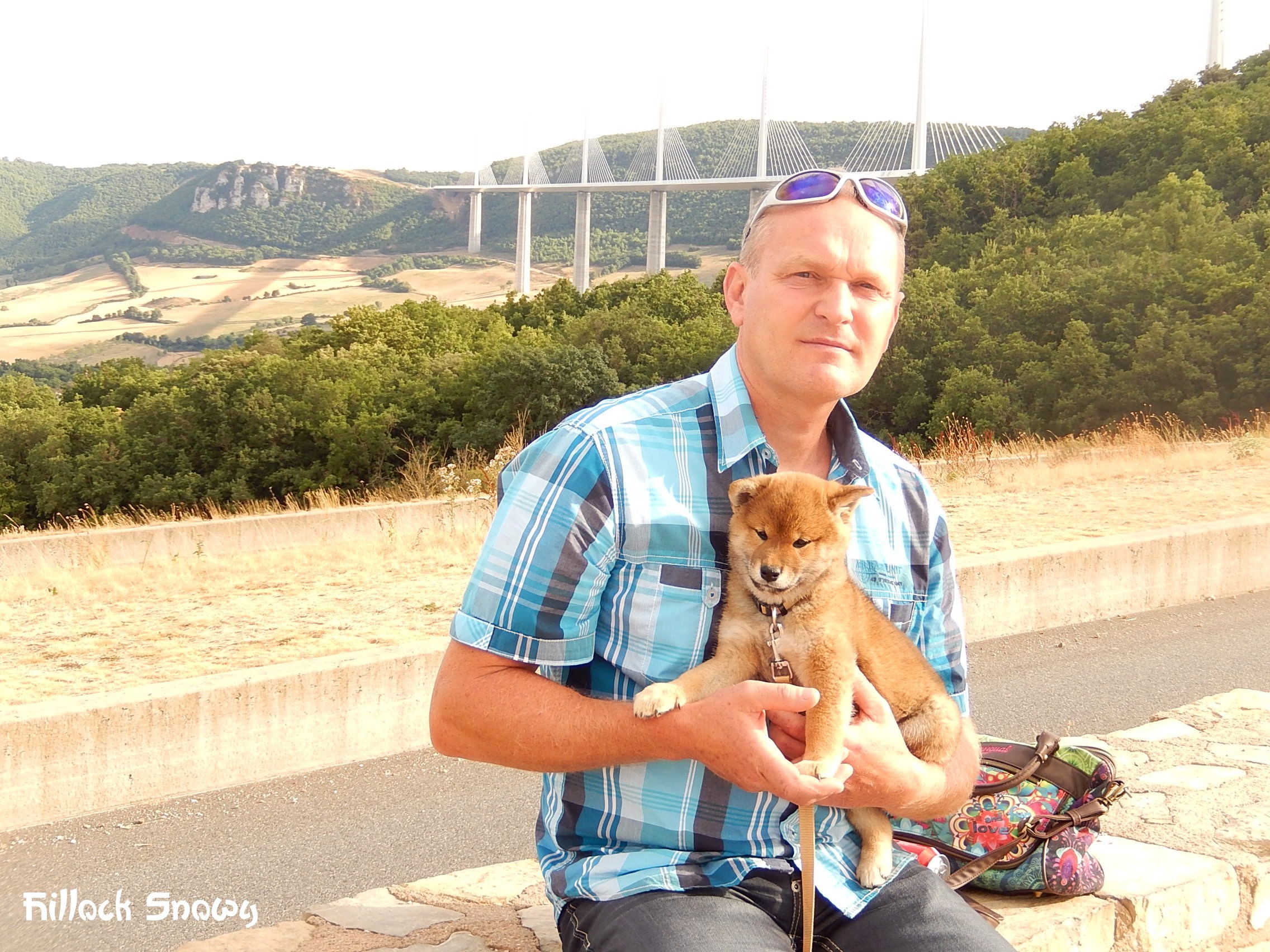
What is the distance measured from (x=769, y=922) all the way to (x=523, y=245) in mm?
89783

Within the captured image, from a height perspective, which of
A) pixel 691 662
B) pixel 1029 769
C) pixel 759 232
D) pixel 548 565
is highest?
pixel 759 232

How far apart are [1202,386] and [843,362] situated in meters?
26.2

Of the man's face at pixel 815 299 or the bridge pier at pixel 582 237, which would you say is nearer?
the man's face at pixel 815 299

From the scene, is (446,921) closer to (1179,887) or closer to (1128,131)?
(1179,887)

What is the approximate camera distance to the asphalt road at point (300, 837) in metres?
3.92

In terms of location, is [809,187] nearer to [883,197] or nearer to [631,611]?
[883,197]

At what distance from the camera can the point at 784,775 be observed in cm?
187

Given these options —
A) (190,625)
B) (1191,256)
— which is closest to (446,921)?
(190,625)

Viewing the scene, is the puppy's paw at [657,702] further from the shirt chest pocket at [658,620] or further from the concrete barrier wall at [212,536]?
the concrete barrier wall at [212,536]

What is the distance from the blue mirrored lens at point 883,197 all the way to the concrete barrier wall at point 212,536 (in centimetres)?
1017

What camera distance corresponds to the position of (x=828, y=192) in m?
2.22

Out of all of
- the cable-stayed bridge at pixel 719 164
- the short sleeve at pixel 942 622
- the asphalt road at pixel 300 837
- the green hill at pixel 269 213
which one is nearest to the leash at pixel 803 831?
the short sleeve at pixel 942 622

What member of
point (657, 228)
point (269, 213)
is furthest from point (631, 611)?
point (269, 213)

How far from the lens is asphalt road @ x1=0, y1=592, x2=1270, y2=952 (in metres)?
3.92
